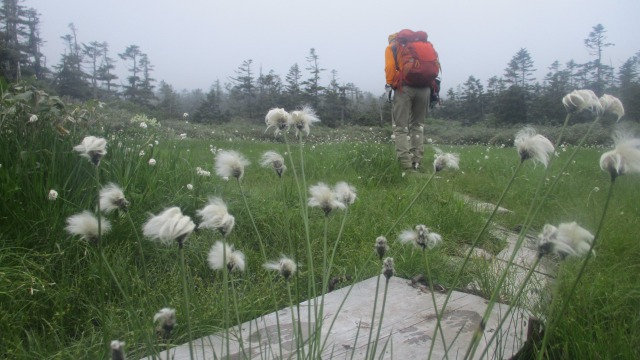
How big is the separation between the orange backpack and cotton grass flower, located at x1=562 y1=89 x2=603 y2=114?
18.1 ft

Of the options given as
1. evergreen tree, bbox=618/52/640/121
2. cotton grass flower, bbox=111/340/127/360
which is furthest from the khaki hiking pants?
cotton grass flower, bbox=111/340/127/360

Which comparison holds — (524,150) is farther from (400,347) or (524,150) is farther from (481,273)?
(481,273)

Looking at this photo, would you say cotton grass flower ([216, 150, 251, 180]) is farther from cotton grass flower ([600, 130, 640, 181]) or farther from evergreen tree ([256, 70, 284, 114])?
evergreen tree ([256, 70, 284, 114])

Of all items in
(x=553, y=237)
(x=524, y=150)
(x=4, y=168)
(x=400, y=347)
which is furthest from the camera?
(x=4, y=168)

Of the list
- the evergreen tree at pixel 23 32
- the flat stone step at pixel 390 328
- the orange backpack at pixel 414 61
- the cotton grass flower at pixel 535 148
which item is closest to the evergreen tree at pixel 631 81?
the orange backpack at pixel 414 61

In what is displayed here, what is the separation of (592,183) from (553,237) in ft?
16.4

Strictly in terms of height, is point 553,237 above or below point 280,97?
below

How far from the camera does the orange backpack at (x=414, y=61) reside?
650cm

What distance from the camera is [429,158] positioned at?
859cm

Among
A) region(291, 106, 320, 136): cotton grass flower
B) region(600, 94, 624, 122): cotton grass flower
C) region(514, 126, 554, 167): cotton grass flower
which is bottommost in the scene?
region(514, 126, 554, 167): cotton grass flower

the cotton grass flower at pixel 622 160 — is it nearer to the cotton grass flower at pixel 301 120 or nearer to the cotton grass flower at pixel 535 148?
the cotton grass flower at pixel 535 148

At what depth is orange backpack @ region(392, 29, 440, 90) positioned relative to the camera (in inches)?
256


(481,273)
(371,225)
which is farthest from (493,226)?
(481,273)

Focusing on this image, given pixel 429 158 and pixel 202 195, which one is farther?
pixel 429 158
